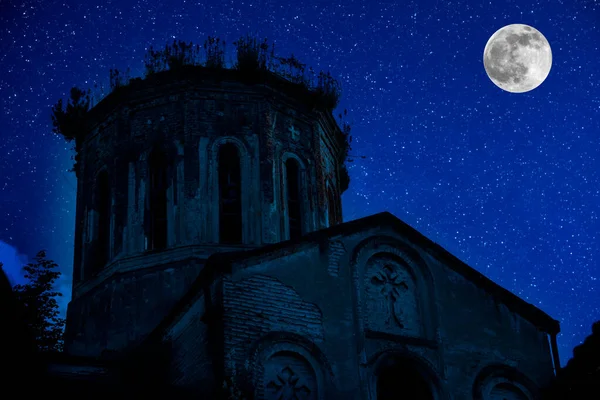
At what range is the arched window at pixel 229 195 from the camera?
20.1 m

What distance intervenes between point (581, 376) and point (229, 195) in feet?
29.1

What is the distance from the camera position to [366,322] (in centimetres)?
1564

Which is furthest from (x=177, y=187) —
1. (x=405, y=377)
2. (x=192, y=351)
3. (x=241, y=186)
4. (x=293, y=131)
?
(x=405, y=377)

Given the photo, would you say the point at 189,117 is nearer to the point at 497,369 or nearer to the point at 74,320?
the point at 74,320

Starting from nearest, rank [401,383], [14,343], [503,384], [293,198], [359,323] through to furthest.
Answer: [14,343] → [359,323] → [401,383] → [503,384] → [293,198]

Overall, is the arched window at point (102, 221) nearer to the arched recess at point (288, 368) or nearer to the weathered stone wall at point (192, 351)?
the weathered stone wall at point (192, 351)

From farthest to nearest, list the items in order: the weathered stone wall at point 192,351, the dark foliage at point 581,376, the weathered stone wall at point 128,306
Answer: the weathered stone wall at point 128,306
the dark foliage at point 581,376
the weathered stone wall at point 192,351

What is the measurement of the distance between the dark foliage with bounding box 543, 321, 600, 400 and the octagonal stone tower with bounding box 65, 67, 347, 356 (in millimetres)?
7043

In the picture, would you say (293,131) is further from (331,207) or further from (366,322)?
(366,322)

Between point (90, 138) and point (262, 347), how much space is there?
1047 cm

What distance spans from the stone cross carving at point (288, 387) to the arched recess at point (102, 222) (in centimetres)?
767

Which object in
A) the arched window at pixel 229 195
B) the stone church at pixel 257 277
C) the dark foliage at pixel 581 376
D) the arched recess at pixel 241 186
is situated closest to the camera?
the stone church at pixel 257 277

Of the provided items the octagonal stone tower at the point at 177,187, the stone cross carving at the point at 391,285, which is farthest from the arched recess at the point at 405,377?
the octagonal stone tower at the point at 177,187

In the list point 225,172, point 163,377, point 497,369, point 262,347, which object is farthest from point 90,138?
point 497,369
